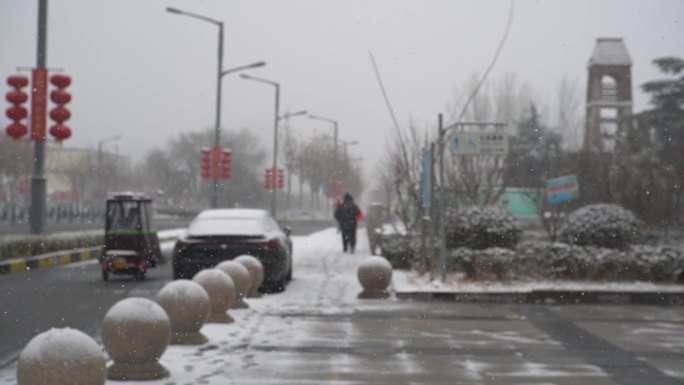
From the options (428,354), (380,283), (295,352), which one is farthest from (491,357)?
(380,283)

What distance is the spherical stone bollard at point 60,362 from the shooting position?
22.4 feet

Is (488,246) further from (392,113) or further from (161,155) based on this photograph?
(161,155)

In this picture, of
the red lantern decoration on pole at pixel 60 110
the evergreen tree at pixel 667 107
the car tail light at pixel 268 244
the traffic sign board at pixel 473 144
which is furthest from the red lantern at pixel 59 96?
the evergreen tree at pixel 667 107

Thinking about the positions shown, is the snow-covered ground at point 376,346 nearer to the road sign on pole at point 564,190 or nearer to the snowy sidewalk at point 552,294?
the snowy sidewalk at point 552,294

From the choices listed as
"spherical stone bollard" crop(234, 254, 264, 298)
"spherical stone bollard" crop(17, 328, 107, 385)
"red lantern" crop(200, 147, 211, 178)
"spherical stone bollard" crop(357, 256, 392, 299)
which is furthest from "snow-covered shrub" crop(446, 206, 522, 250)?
"red lantern" crop(200, 147, 211, 178)

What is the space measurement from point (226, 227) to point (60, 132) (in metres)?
4.76

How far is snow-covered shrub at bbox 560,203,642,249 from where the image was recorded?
20062mm

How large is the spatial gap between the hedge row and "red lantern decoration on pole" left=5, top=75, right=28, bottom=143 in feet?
9.57

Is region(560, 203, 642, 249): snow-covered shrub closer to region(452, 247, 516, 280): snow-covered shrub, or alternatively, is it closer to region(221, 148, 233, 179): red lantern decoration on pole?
region(452, 247, 516, 280): snow-covered shrub

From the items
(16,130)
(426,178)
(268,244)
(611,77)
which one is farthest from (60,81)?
(611,77)

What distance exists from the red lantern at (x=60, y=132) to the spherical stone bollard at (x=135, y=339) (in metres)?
11.7

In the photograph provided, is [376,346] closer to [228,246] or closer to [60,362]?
[60,362]

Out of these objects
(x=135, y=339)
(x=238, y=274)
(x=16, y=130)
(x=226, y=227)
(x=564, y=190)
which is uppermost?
(x=16, y=130)

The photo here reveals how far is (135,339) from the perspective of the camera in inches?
340
